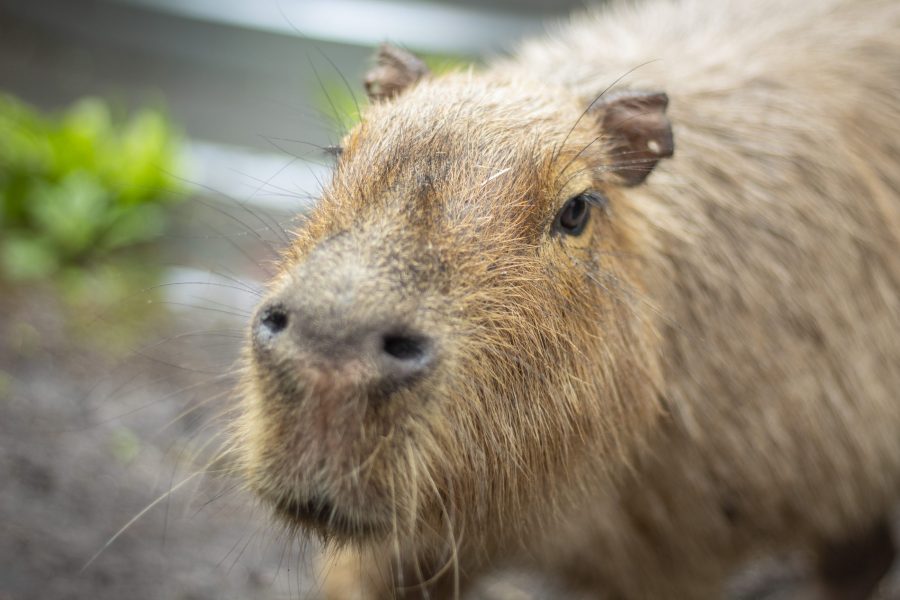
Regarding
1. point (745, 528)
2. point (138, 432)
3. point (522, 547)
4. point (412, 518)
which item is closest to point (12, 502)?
point (138, 432)

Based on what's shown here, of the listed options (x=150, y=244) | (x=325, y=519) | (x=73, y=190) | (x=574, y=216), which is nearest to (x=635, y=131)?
(x=574, y=216)

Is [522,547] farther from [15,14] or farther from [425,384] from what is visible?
[15,14]

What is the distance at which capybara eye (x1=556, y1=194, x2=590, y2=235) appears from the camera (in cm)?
330

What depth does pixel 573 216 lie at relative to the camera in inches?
132

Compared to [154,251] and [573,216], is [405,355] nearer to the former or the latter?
[573,216]

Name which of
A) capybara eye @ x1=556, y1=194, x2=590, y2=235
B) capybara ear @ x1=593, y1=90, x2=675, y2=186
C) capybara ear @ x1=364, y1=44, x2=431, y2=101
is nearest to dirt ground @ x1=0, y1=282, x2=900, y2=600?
capybara ear @ x1=364, y1=44, x2=431, y2=101

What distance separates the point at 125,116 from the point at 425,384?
33.0 ft

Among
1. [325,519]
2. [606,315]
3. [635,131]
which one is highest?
[635,131]

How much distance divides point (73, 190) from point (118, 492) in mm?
4018

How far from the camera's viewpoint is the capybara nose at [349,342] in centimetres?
242

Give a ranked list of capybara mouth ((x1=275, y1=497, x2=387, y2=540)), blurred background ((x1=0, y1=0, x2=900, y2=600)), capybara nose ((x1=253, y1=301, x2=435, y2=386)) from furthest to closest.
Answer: blurred background ((x1=0, y1=0, x2=900, y2=600))
capybara mouth ((x1=275, y1=497, x2=387, y2=540))
capybara nose ((x1=253, y1=301, x2=435, y2=386))

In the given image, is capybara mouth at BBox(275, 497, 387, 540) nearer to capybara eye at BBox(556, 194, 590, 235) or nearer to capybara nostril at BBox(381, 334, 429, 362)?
capybara nostril at BBox(381, 334, 429, 362)

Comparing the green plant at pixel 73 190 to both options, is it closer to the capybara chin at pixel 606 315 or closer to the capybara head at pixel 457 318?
the capybara chin at pixel 606 315

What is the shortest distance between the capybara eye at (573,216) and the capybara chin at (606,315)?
11mm
